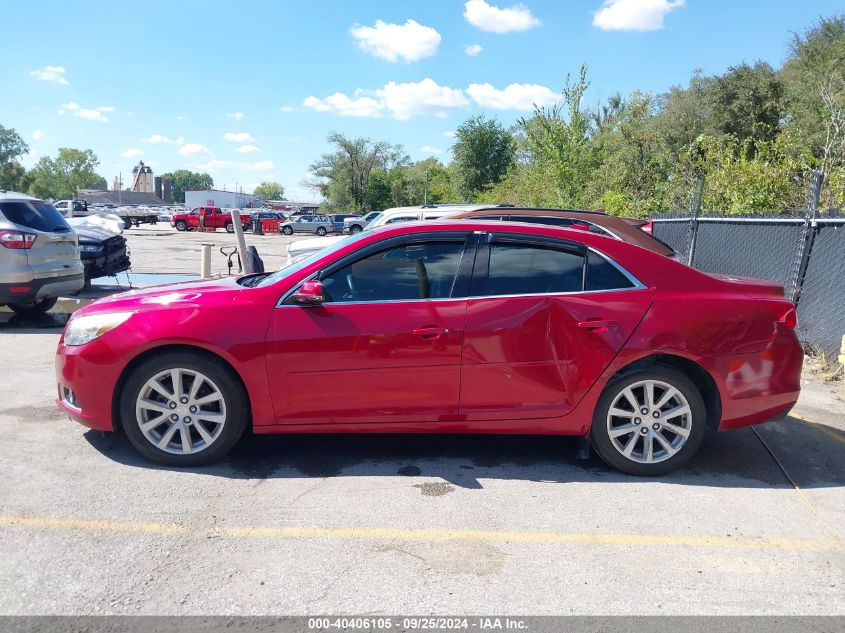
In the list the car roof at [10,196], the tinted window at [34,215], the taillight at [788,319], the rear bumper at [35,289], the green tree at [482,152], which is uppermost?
the green tree at [482,152]

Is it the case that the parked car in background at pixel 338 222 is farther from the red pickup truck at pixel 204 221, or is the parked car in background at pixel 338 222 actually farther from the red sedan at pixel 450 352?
the red sedan at pixel 450 352

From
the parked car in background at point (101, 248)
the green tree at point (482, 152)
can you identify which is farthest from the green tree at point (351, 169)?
the parked car in background at point (101, 248)

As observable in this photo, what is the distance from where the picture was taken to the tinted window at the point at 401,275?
4.45m

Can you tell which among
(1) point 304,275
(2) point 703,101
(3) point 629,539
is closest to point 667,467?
(3) point 629,539

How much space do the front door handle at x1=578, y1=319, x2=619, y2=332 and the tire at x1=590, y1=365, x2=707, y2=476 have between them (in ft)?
1.09

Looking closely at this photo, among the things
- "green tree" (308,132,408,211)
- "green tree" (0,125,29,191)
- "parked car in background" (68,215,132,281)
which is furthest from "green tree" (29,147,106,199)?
"parked car in background" (68,215,132,281)

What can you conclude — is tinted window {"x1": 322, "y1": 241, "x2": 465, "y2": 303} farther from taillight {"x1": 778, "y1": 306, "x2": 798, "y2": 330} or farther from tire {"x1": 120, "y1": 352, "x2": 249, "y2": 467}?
taillight {"x1": 778, "y1": 306, "x2": 798, "y2": 330}

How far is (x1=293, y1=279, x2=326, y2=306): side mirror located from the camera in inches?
170

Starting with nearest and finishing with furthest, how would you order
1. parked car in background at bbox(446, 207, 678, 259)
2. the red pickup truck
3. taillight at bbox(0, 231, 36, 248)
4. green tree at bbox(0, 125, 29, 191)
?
parked car in background at bbox(446, 207, 678, 259), taillight at bbox(0, 231, 36, 248), the red pickup truck, green tree at bbox(0, 125, 29, 191)

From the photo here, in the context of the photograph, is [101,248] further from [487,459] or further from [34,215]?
[487,459]

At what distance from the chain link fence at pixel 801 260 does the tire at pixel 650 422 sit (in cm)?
412

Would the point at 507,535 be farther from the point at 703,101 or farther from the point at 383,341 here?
the point at 703,101

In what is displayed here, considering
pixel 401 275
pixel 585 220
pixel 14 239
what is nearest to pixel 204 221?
pixel 14 239

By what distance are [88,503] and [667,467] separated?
11.5ft
